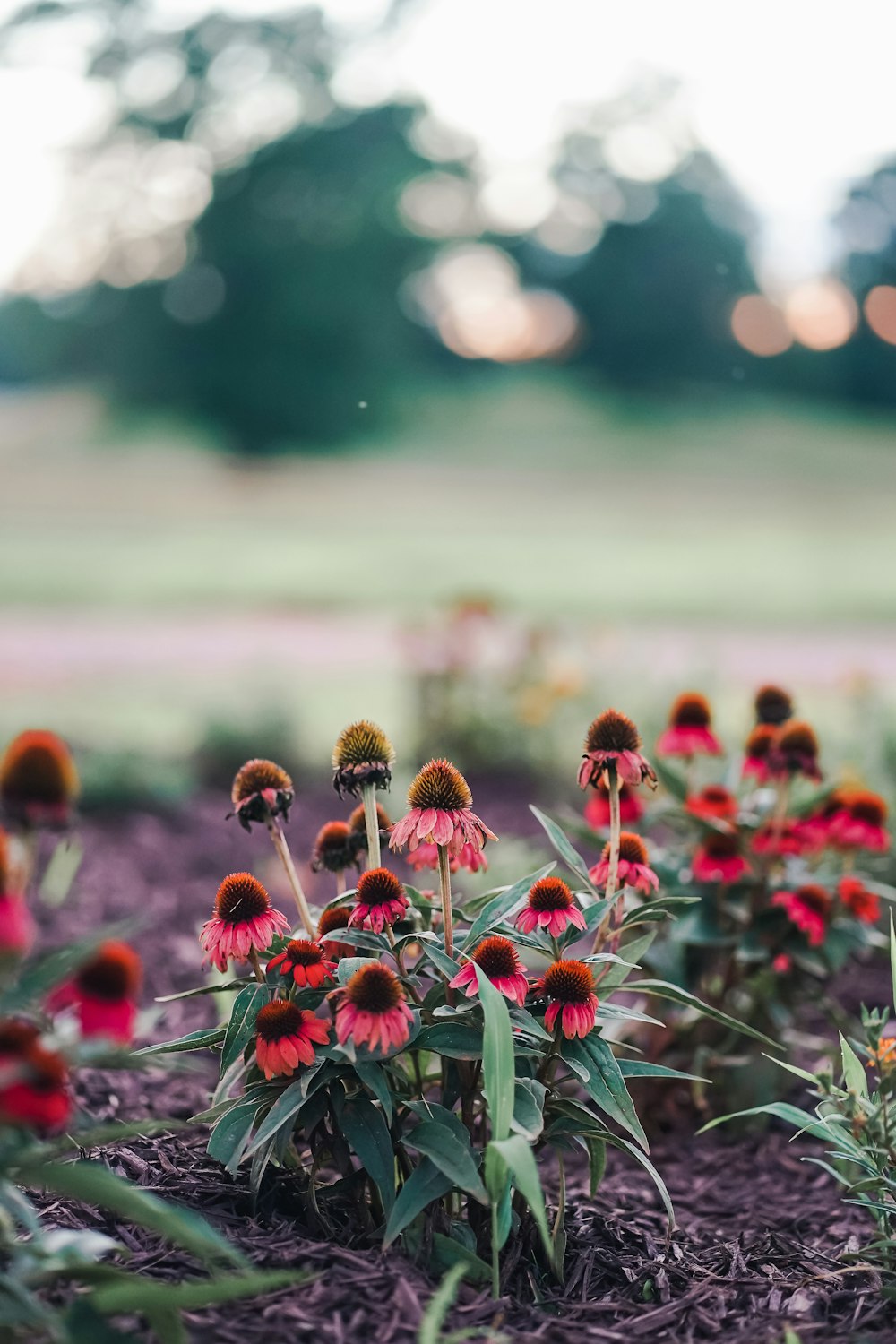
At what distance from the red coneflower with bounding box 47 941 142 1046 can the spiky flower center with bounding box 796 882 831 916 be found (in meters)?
1.24

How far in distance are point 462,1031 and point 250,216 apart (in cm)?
1473

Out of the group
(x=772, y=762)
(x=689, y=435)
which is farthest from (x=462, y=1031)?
(x=689, y=435)

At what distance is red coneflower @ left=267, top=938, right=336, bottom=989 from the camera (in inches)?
50.8

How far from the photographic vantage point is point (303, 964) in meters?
1.30

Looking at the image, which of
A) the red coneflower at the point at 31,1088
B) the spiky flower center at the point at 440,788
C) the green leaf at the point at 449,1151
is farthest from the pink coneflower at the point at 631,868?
the red coneflower at the point at 31,1088

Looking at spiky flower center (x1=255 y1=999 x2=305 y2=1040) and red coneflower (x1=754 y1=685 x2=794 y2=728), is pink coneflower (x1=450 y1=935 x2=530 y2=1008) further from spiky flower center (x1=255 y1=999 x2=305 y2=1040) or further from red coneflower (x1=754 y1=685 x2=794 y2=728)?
red coneflower (x1=754 y1=685 x2=794 y2=728)

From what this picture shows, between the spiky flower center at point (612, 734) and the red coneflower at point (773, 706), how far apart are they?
2.08 feet

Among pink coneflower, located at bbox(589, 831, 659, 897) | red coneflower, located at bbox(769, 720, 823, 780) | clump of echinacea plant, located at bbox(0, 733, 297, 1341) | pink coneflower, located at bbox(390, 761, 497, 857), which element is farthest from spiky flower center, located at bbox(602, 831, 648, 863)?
clump of echinacea plant, located at bbox(0, 733, 297, 1341)

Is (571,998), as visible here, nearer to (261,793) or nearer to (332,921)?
(332,921)

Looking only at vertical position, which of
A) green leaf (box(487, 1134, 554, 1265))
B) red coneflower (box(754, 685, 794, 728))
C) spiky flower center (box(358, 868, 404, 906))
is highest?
red coneflower (box(754, 685, 794, 728))

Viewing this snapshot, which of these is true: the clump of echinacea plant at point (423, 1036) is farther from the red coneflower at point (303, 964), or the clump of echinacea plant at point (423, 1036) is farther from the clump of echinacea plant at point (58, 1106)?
the clump of echinacea plant at point (58, 1106)

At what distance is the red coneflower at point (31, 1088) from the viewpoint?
888 mm

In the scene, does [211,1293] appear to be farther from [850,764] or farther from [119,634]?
[119,634]

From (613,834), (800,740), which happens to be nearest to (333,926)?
(613,834)
